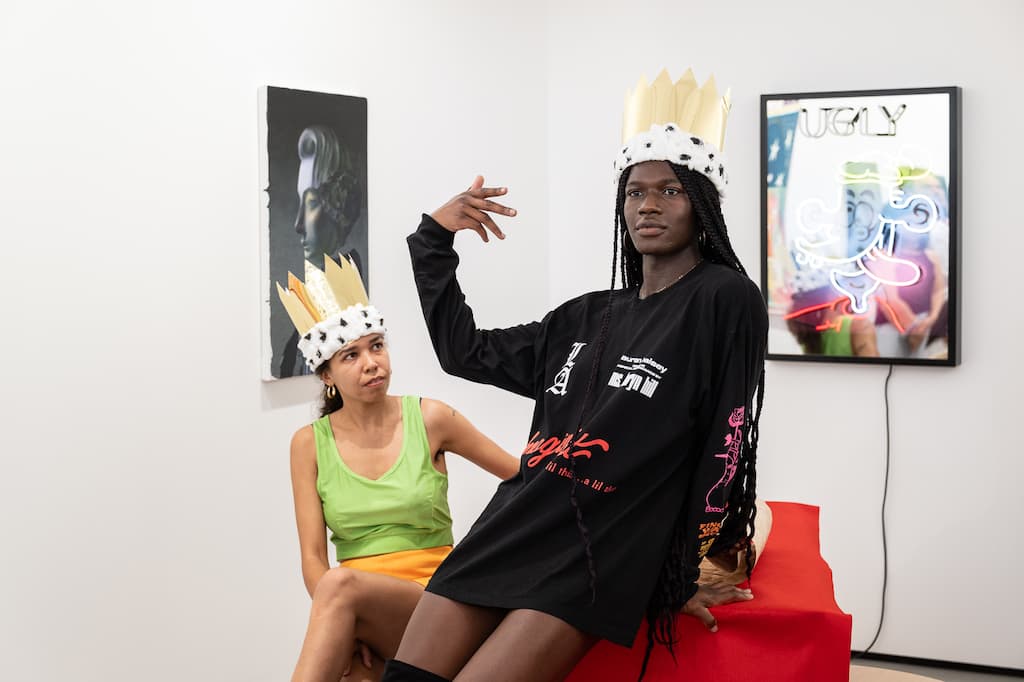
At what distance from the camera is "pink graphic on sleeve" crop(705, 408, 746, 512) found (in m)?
1.88

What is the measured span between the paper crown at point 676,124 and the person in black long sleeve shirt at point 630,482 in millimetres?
30

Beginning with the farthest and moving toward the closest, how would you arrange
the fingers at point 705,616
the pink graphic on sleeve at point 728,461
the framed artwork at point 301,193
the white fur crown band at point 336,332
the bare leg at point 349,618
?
1. the framed artwork at point 301,193
2. the white fur crown band at point 336,332
3. the bare leg at point 349,618
4. the fingers at point 705,616
5. the pink graphic on sleeve at point 728,461

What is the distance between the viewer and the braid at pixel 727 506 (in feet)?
6.32

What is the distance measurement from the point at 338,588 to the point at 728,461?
0.85 m

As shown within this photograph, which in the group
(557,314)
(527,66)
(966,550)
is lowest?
(966,550)

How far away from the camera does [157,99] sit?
282cm

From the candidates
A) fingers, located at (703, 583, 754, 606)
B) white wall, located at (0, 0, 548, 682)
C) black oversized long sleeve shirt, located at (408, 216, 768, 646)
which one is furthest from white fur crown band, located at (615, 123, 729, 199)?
white wall, located at (0, 0, 548, 682)

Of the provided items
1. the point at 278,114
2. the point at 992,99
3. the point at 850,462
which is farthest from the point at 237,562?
the point at 992,99

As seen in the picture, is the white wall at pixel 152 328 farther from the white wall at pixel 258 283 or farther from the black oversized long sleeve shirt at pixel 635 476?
the black oversized long sleeve shirt at pixel 635 476

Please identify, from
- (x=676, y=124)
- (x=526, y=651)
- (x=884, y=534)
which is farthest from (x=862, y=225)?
(x=526, y=651)

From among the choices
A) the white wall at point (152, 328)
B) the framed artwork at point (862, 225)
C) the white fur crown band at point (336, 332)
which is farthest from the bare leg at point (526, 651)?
the framed artwork at point (862, 225)

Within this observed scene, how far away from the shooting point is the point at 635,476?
1.89 m

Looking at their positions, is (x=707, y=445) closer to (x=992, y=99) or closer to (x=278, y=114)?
(x=278, y=114)

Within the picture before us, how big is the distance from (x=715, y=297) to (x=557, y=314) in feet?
1.32
